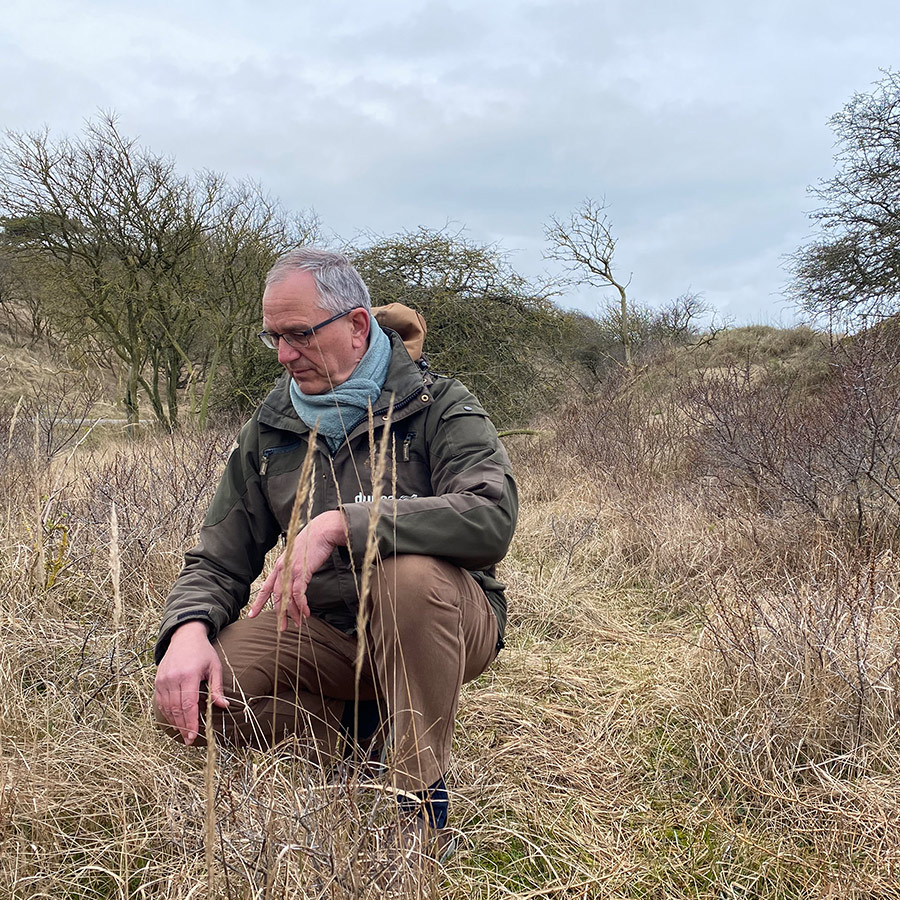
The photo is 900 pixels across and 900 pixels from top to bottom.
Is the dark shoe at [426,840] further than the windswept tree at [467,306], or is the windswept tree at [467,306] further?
the windswept tree at [467,306]

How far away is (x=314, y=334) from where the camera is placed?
6.58 feet

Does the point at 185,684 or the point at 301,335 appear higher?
the point at 301,335

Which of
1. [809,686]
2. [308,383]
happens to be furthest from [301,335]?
[809,686]

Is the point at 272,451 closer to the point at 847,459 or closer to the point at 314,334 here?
the point at 314,334

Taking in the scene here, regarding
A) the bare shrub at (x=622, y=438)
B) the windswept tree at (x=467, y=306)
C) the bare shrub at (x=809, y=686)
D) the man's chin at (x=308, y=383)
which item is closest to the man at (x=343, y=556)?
the man's chin at (x=308, y=383)

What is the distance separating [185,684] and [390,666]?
0.50 metres

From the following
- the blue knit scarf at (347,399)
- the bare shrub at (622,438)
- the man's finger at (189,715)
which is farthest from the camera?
the bare shrub at (622,438)

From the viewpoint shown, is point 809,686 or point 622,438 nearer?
point 809,686

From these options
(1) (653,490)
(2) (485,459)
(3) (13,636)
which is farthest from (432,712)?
(1) (653,490)

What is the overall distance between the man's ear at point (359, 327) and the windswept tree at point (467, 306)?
273 inches

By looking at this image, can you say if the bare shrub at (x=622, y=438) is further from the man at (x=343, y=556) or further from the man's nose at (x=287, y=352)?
the man's nose at (x=287, y=352)

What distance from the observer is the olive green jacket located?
5.65 ft

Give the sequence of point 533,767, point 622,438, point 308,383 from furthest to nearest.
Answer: point 622,438 → point 533,767 → point 308,383

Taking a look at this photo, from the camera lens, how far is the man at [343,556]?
1.64 meters
